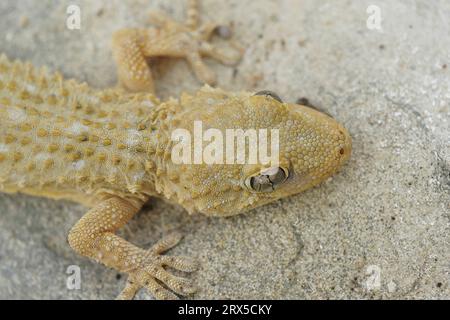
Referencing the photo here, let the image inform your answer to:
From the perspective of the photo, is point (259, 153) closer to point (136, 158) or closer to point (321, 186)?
point (321, 186)

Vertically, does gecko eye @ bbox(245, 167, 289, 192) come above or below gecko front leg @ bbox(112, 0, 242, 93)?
below

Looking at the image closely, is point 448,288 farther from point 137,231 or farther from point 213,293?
point 137,231

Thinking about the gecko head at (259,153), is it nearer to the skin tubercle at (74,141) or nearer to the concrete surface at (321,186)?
the concrete surface at (321,186)

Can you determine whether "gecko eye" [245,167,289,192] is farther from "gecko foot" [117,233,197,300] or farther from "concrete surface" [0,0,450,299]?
"gecko foot" [117,233,197,300]

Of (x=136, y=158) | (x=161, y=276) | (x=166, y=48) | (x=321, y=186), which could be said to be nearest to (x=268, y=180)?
(x=321, y=186)

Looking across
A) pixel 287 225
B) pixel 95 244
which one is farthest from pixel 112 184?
pixel 287 225

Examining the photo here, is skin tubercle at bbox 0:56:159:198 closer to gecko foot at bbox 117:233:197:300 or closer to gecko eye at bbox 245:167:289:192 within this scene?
gecko foot at bbox 117:233:197:300

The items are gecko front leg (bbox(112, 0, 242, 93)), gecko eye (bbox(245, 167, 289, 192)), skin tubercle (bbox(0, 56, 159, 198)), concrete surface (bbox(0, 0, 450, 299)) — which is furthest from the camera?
gecko front leg (bbox(112, 0, 242, 93))

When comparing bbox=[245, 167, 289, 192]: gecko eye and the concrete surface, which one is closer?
bbox=[245, 167, 289, 192]: gecko eye

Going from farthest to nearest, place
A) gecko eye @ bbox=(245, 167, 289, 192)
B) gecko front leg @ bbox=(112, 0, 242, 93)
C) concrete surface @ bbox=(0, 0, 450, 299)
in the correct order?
gecko front leg @ bbox=(112, 0, 242, 93), concrete surface @ bbox=(0, 0, 450, 299), gecko eye @ bbox=(245, 167, 289, 192)

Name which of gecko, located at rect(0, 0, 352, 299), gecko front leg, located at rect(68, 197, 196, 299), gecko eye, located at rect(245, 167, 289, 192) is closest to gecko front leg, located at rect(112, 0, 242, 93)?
gecko, located at rect(0, 0, 352, 299)
